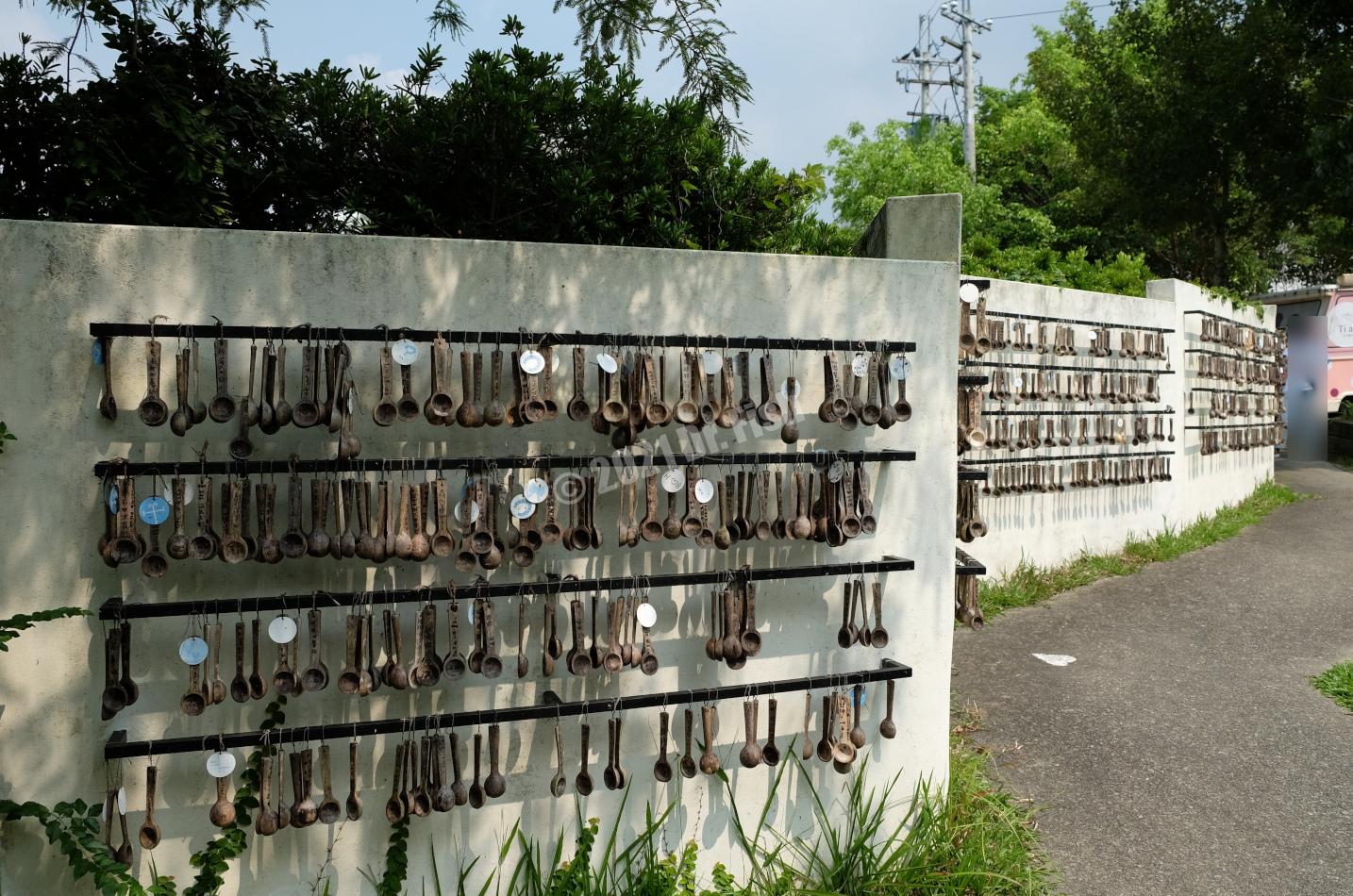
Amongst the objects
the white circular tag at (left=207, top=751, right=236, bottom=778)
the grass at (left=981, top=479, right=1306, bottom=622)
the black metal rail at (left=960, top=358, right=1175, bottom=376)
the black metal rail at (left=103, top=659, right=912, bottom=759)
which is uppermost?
the black metal rail at (left=960, top=358, right=1175, bottom=376)

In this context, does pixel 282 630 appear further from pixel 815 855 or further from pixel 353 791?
pixel 815 855

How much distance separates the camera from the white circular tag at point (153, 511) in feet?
9.64

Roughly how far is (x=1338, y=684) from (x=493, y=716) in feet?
17.7

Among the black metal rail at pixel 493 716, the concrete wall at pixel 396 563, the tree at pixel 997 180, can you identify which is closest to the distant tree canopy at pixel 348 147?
the concrete wall at pixel 396 563

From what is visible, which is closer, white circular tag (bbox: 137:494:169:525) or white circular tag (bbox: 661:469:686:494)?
white circular tag (bbox: 137:494:169:525)

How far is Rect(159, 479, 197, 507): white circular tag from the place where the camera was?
3002 millimetres

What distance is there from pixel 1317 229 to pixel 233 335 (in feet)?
68.6

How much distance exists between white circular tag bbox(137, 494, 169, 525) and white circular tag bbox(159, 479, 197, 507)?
44mm

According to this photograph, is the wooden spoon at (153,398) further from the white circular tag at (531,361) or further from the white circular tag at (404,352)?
the white circular tag at (531,361)

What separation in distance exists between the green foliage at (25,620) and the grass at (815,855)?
4.55 ft

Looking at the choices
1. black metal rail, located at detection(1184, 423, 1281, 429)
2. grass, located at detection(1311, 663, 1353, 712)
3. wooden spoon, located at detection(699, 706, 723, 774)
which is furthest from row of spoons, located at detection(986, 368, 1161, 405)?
wooden spoon, located at detection(699, 706, 723, 774)

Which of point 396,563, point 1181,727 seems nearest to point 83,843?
point 396,563

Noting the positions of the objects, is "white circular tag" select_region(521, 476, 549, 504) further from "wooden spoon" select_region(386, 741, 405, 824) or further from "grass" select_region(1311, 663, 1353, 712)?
"grass" select_region(1311, 663, 1353, 712)

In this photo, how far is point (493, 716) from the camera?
10.8 feet
